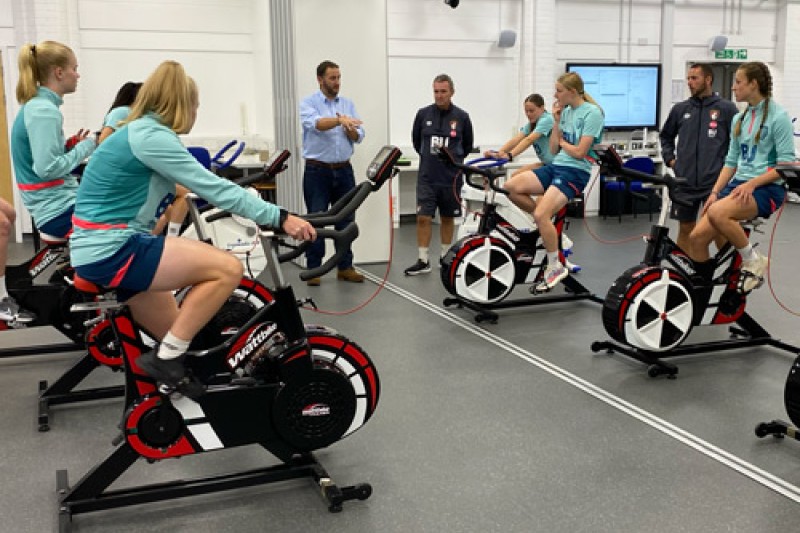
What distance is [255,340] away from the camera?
8.82 feet

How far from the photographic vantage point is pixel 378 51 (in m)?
7.28

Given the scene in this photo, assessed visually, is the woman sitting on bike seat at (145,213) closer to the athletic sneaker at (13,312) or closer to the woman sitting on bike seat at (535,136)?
the athletic sneaker at (13,312)

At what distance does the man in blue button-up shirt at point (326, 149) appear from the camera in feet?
21.2

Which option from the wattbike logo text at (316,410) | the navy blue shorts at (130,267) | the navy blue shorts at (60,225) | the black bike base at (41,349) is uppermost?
the navy blue shorts at (130,267)

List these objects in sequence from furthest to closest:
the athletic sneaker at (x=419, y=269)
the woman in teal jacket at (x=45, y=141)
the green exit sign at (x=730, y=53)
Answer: the green exit sign at (x=730, y=53)
the athletic sneaker at (x=419, y=269)
the woman in teal jacket at (x=45, y=141)

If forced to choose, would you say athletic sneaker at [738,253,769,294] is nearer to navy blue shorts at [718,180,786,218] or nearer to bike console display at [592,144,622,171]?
navy blue shorts at [718,180,786,218]

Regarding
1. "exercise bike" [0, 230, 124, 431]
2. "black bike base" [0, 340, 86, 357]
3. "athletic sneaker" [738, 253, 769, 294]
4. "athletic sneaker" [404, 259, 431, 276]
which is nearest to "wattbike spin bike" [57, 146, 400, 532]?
"exercise bike" [0, 230, 124, 431]

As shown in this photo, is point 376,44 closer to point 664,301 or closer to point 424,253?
point 424,253

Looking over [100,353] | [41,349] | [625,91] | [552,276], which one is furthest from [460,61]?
[100,353]

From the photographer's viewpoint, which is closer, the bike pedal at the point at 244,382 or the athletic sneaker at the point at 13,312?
the bike pedal at the point at 244,382

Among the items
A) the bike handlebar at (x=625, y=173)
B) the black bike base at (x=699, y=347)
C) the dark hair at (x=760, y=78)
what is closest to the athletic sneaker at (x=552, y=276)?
the black bike base at (x=699, y=347)

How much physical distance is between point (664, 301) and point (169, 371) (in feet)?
9.10

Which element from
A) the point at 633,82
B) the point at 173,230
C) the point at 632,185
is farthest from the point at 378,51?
the point at 633,82

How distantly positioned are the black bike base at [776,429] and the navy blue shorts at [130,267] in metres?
2.56
